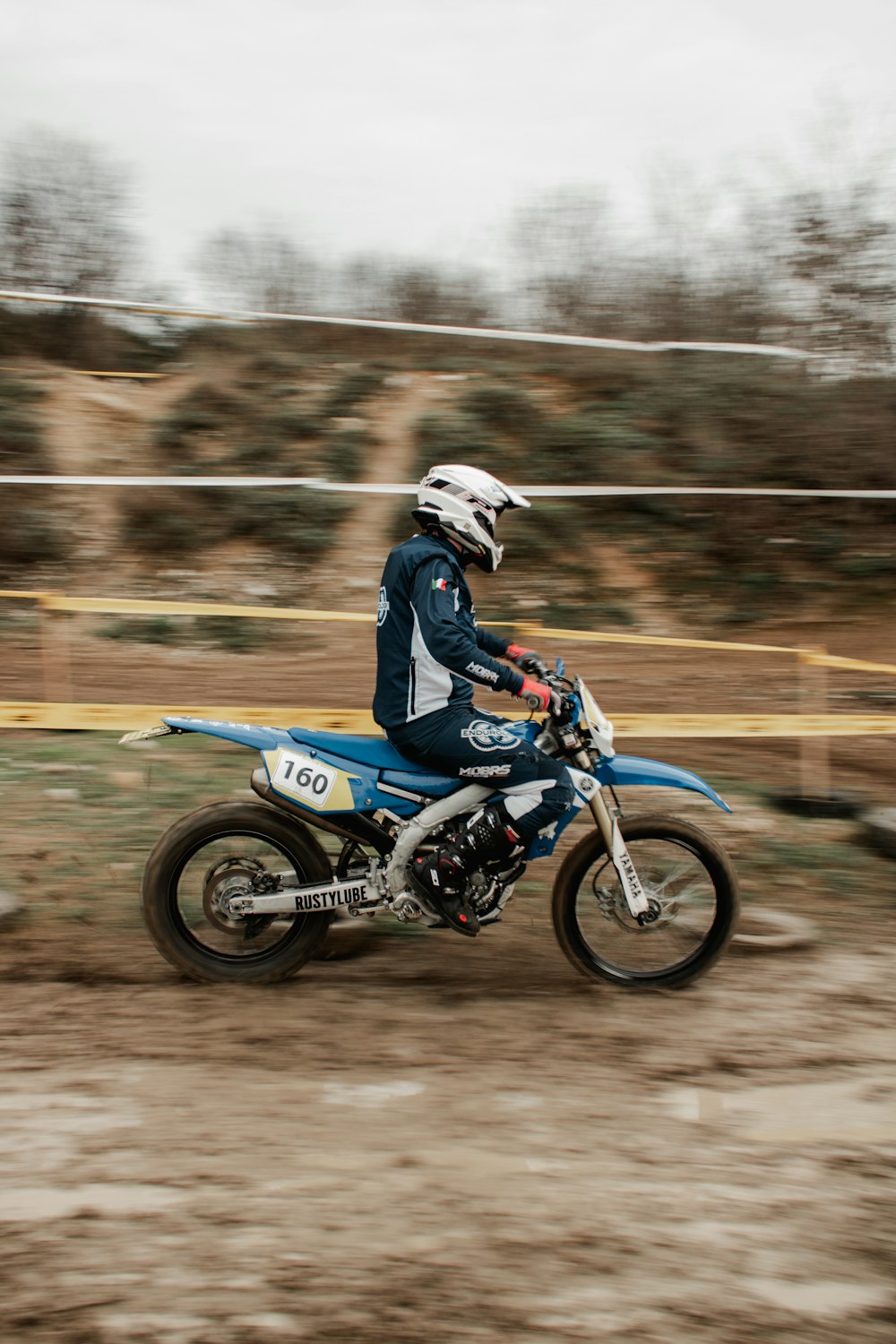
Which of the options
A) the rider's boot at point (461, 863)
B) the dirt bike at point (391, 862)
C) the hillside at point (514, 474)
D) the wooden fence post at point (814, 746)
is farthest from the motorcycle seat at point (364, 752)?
A: the hillside at point (514, 474)

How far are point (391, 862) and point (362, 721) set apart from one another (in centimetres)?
222

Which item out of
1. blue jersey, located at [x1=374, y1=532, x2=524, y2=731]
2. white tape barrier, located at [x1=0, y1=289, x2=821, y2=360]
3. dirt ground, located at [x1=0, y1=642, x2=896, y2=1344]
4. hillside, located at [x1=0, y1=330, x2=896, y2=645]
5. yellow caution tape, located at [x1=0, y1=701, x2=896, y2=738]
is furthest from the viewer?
white tape barrier, located at [x1=0, y1=289, x2=821, y2=360]

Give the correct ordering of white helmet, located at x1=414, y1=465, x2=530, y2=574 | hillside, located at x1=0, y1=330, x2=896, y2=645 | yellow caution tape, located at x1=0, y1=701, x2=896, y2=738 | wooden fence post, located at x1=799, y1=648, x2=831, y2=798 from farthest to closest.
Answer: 1. hillside, located at x1=0, y1=330, x2=896, y2=645
2. wooden fence post, located at x1=799, y1=648, x2=831, y2=798
3. yellow caution tape, located at x1=0, y1=701, x2=896, y2=738
4. white helmet, located at x1=414, y1=465, x2=530, y2=574

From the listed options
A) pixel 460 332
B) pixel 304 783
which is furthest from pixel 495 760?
pixel 460 332

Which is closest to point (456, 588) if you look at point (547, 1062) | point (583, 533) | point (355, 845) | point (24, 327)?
point (355, 845)

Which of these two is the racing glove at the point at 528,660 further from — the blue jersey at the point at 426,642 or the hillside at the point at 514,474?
the hillside at the point at 514,474

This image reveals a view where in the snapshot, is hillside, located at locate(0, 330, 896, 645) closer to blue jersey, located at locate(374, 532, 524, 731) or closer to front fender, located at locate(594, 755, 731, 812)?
front fender, located at locate(594, 755, 731, 812)

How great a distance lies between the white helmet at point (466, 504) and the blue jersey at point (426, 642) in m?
0.08

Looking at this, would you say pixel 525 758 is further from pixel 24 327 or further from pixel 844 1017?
pixel 24 327

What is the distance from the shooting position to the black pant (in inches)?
161

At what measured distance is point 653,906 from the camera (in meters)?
4.30

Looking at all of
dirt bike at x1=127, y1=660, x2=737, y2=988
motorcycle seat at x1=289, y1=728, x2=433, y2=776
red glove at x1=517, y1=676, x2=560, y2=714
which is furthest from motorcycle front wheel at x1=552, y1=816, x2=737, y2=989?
motorcycle seat at x1=289, y1=728, x2=433, y2=776

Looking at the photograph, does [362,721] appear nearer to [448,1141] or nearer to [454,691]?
[454,691]

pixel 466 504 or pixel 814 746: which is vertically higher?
pixel 466 504
